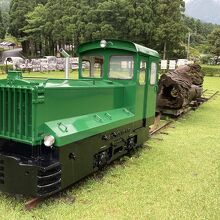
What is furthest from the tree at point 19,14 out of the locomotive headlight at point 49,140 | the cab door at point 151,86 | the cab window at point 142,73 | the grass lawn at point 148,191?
the locomotive headlight at point 49,140

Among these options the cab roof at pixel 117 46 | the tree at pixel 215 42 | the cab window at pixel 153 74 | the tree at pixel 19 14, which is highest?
the tree at pixel 19 14

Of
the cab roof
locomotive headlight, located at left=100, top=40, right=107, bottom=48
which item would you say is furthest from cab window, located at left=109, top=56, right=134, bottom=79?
locomotive headlight, located at left=100, top=40, right=107, bottom=48

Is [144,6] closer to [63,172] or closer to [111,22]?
[111,22]

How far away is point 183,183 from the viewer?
683cm

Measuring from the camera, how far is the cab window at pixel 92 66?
809cm

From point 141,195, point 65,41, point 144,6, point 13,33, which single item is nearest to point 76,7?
point 65,41

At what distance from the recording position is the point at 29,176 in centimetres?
526

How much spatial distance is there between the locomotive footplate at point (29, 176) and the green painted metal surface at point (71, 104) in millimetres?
298

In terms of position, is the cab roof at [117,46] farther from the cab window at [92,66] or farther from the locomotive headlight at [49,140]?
the locomotive headlight at [49,140]

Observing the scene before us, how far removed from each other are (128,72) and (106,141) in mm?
1744

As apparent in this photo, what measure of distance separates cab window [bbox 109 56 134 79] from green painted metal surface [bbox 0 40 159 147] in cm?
9

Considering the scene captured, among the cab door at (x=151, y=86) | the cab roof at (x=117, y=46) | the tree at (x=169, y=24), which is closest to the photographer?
the cab roof at (x=117, y=46)

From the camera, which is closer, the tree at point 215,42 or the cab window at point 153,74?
the cab window at point 153,74

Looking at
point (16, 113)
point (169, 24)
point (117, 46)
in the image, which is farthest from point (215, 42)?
point (16, 113)
